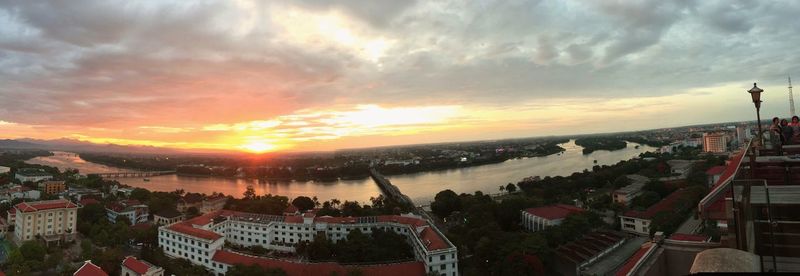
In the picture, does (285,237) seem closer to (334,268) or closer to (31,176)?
(334,268)

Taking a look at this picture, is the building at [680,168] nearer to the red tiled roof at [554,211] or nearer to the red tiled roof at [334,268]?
the red tiled roof at [554,211]

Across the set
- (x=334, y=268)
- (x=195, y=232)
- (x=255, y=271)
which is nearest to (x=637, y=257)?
(x=334, y=268)

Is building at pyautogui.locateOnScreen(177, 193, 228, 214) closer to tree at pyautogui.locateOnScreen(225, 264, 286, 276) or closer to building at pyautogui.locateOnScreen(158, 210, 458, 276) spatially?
building at pyautogui.locateOnScreen(158, 210, 458, 276)

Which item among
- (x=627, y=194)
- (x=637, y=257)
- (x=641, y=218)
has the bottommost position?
(x=641, y=218)

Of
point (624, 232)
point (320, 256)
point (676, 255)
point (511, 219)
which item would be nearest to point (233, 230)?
point (320, 256)

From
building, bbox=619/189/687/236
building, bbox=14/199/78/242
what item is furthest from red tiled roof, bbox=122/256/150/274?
building, bbox=619/189/687/236

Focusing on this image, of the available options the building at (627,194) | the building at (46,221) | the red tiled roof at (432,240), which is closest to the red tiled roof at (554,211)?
the building at (627,194)
